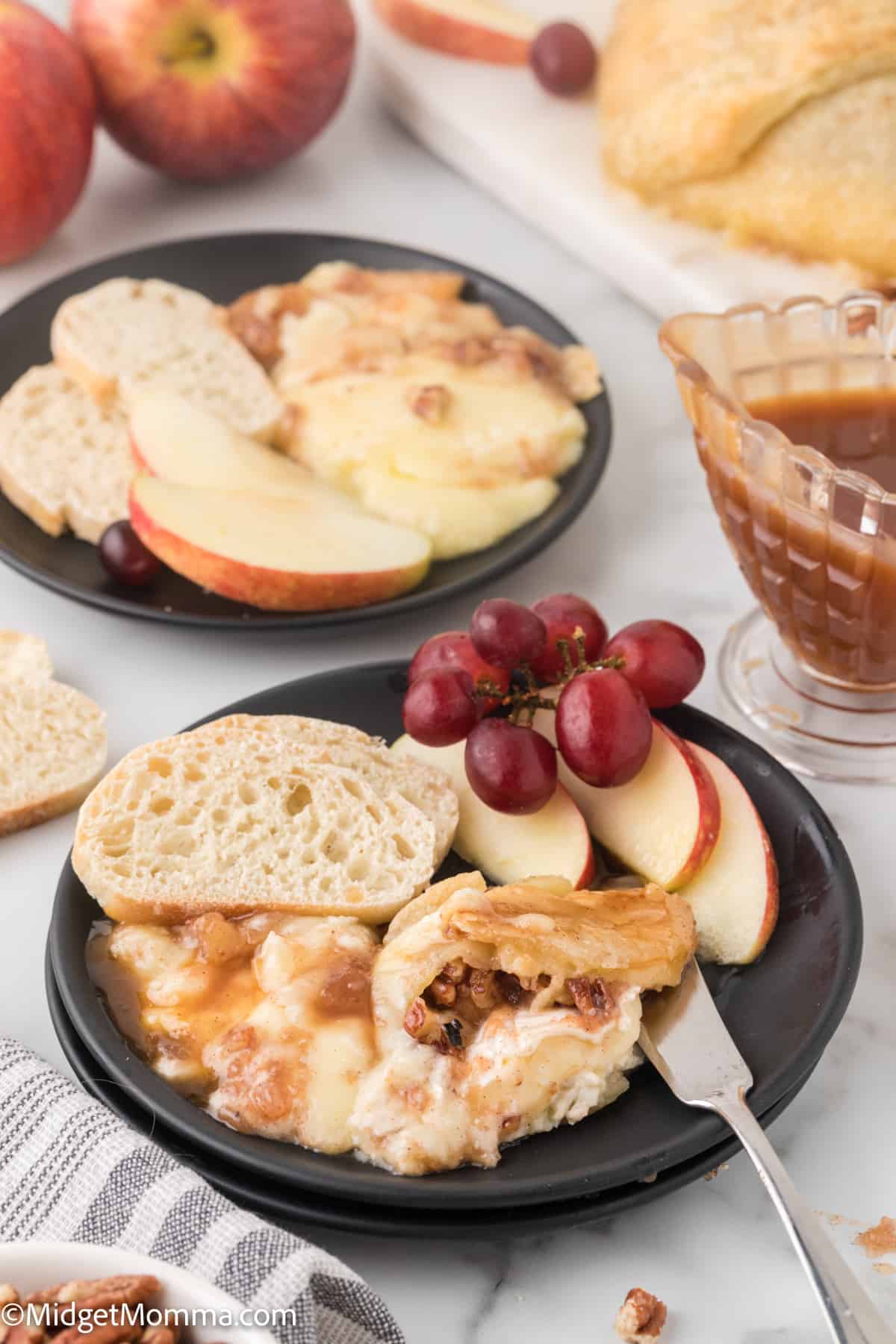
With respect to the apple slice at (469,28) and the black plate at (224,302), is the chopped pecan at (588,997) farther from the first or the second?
the apple slice at (469,28)

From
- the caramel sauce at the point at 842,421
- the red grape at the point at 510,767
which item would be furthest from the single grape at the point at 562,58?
the red grape at the point at 510,767

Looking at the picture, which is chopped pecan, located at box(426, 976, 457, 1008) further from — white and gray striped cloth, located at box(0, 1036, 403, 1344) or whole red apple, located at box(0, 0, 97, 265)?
whole red apple, located at box(0, 0, 97, 265)

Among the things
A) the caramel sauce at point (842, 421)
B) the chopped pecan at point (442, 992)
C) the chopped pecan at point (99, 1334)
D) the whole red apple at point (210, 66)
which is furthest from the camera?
the whole red apple at point (210, 66)

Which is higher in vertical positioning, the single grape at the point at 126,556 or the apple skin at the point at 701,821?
the apple skin at the point at 701,821

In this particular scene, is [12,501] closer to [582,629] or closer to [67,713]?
[67,713]

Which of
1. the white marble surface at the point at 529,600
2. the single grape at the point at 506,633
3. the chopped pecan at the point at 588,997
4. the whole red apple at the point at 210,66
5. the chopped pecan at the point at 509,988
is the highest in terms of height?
the whole red apple at the point at 210,66

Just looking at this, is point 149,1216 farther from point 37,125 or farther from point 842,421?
point 37,125
